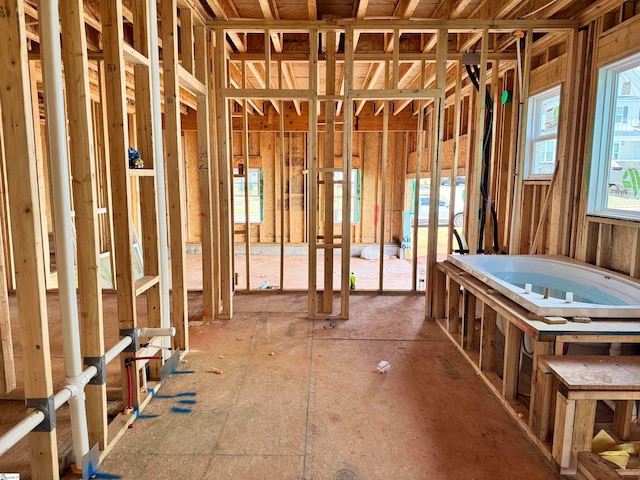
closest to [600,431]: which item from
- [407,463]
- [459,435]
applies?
[459,435]

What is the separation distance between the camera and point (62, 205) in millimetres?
1764

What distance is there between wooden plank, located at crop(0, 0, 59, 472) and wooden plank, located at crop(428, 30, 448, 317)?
10.9ft

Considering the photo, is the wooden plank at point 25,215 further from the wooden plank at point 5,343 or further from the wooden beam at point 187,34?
the wooden beam at point 187,34

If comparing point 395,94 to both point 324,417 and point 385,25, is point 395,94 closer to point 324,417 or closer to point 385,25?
point 385,25

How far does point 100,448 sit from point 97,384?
339 mm

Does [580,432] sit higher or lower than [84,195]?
lower

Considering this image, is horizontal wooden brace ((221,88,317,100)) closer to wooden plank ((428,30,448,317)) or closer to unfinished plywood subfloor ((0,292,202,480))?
wooden plank ((428,30,448,317))

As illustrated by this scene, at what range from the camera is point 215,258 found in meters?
4.12

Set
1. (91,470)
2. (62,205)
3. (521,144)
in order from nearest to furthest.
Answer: (62,205), (91,470), (521,144)

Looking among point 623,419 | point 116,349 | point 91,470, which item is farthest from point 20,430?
point 623,419

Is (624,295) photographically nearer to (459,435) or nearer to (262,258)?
(459,435)

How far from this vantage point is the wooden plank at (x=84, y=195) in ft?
6.17

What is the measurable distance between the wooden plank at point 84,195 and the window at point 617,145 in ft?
12.4

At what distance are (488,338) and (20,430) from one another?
109 inches
